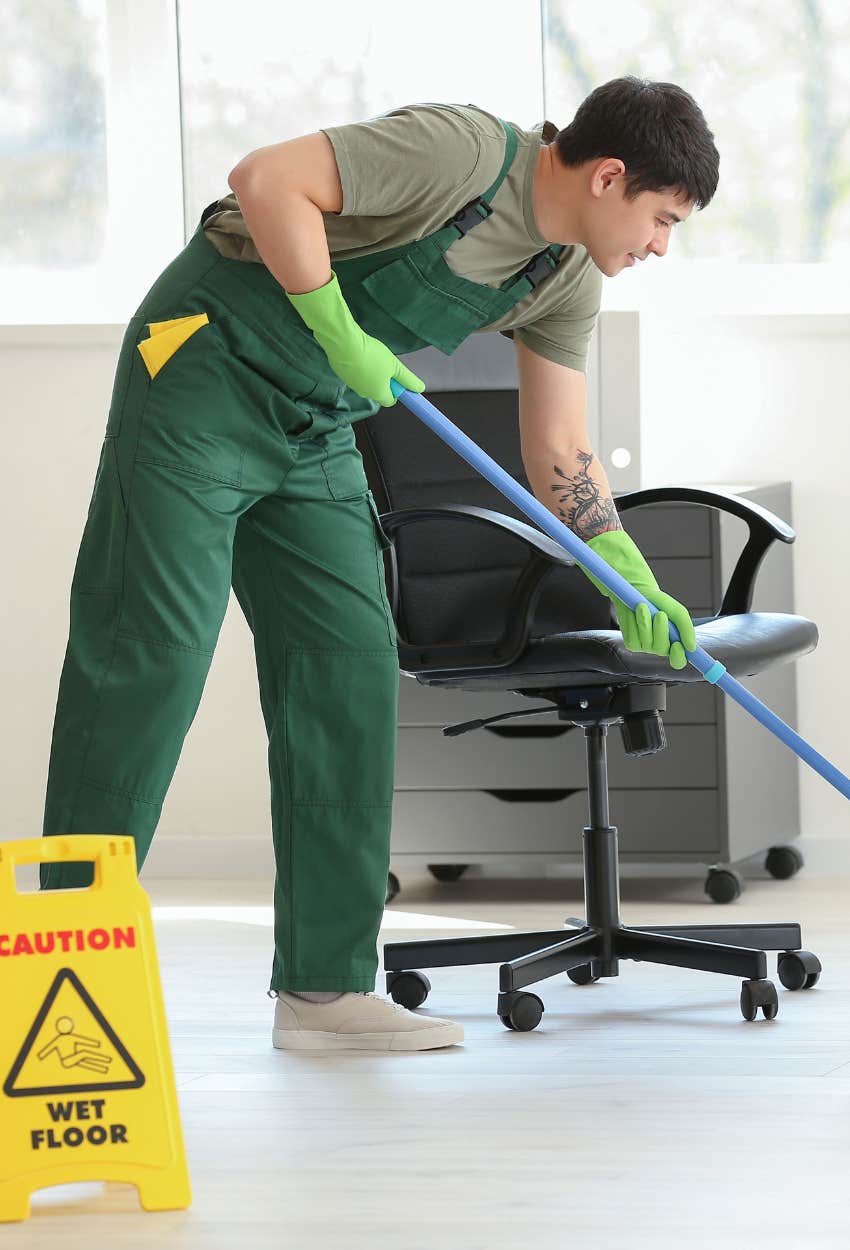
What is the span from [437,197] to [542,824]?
1.69 meters

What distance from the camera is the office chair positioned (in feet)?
6.63

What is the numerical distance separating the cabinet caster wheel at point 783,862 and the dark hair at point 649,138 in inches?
75.3

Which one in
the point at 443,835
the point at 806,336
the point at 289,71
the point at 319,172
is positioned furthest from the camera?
the point at 289,71

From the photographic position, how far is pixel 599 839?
2.15 metres

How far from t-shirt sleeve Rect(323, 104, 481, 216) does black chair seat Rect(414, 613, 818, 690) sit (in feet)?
1.86

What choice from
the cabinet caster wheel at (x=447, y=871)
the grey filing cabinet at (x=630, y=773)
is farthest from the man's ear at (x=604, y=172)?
the cabinet caster wheel at (x=447, y=871)

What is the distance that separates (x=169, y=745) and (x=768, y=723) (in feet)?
2.21

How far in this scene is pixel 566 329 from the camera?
203 centimetres

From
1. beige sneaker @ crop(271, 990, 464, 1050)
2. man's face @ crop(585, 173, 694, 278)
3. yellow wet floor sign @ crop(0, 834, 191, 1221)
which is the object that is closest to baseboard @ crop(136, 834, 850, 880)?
beige sneaker @ crop(271, 990, 464, 1050)

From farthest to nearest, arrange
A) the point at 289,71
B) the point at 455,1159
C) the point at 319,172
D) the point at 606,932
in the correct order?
the point at 289,71 < the point at 606,932 < the point at 319,172 < the point at 455,1159

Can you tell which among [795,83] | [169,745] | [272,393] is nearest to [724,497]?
[272,393]

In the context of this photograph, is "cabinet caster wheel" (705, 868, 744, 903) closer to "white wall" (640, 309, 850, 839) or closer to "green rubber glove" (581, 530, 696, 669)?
"white wall" (640, 309, 850, 839)

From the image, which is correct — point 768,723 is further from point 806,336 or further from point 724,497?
point 806,336

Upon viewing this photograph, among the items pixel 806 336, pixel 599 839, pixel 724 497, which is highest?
pixel 806 336
